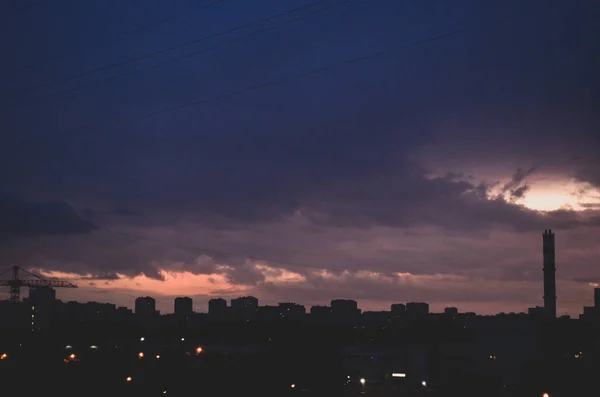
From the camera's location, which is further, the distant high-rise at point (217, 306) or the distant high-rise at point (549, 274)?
the distant high-rise at point (217, 306)

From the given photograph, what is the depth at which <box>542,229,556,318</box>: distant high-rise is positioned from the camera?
113m

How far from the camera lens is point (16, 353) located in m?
78.1

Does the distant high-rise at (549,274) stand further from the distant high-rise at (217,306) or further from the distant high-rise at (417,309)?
the distant high-rise at (217,306)

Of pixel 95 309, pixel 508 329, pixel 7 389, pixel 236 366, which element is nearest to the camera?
pixel 7 389

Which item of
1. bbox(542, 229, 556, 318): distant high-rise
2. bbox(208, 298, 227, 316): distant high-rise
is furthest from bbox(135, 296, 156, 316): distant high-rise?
bbox(542, 229, 556, 318): distant high-rise

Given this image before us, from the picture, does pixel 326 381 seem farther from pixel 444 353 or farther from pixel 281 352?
pixel 444 353

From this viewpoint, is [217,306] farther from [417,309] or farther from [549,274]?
[549,274]

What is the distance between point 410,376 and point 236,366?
71.6 ft

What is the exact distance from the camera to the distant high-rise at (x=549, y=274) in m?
113

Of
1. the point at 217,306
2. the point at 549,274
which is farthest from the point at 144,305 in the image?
the point at 549,274

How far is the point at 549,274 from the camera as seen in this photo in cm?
11488

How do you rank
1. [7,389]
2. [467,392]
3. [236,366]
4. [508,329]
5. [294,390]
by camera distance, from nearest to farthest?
[7,389]
[467,392]
[294,390]
[236,366]
[508,329]

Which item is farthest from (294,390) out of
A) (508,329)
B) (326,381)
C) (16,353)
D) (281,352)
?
(508,329)

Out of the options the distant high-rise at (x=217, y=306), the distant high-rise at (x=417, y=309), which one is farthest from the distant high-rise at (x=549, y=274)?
the distant high-rise at (x=217, y=306)
